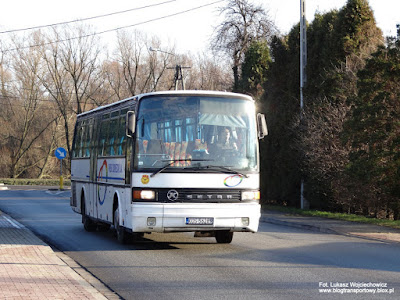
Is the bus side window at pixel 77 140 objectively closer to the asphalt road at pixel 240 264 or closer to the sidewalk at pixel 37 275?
the asphalt road at pixel 240 264

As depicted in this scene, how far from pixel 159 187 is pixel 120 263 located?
1.79 metres

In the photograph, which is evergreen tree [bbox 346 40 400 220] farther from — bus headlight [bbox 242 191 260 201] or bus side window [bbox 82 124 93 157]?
bus side window [bbox 82 124 93 157]

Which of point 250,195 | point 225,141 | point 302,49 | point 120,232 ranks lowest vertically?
point 120,232

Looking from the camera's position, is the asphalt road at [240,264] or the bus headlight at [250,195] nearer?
the asphalt road at [240,264]

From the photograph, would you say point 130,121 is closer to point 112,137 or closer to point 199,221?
point 199,221

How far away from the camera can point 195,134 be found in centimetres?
1381

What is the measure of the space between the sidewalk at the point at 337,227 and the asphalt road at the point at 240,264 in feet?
1.98

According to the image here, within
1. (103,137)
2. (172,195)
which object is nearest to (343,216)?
(103,137)

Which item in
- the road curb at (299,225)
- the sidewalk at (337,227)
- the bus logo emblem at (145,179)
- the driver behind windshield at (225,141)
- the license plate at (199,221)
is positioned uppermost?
the driver behind windshield at (225,141)

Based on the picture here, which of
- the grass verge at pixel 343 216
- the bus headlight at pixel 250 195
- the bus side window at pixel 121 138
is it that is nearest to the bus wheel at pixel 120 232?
the bus side window at pixel 121 138

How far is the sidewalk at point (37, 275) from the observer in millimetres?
8734

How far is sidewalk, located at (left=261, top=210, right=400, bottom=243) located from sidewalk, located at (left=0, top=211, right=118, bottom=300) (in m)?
7.48

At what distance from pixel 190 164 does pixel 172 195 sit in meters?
0.68

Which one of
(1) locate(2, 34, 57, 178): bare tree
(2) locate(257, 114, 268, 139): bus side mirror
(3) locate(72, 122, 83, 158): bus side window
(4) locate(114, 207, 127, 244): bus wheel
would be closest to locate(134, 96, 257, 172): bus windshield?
(2) locate(257, 114, 268, 139): bus side mirror
